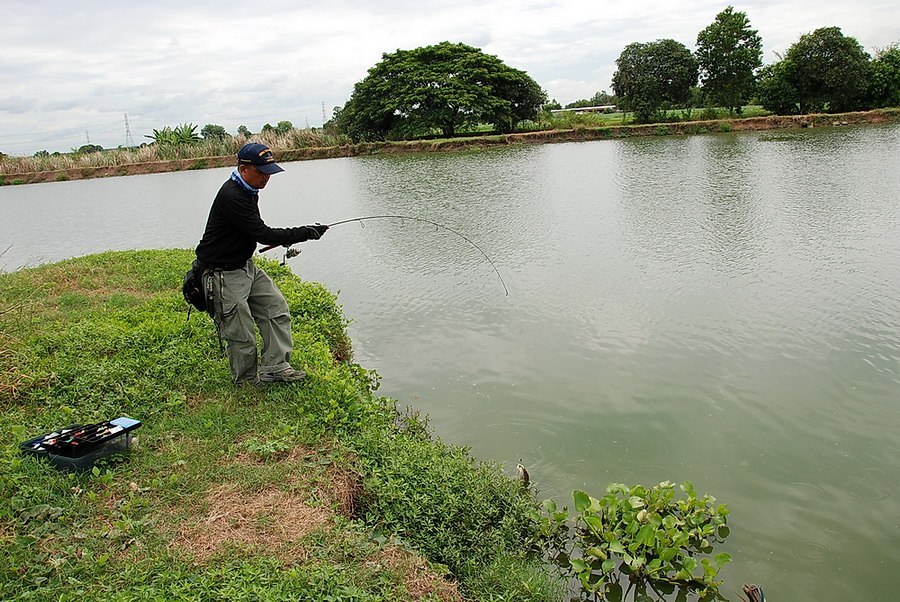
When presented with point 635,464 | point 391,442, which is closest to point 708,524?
point 635,464

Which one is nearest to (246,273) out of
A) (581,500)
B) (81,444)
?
(81,444)

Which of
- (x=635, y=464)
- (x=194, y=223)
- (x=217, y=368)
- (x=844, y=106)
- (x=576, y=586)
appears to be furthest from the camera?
(x=844, y=106)

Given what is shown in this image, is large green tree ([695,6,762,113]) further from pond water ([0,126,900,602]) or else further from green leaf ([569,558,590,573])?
green leaf ([569,558,590,573])

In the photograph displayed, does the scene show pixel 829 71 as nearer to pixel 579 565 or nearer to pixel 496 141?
pixel 496 141

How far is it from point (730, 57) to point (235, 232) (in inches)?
1506

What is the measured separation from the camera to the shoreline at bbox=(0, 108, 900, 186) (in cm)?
2994

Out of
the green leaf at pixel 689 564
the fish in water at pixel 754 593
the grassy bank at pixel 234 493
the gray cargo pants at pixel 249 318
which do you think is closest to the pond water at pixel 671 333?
the fish in water at pixel 754 593

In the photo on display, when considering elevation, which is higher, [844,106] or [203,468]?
[844,106]

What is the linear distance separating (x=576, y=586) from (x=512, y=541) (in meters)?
0.44

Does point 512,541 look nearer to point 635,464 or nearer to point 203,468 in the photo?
point 635,464

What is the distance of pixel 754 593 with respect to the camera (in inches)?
134

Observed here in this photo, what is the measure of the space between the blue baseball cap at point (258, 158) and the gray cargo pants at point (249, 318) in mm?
768

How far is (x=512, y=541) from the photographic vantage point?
3.86m

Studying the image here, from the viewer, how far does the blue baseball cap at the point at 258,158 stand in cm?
443
